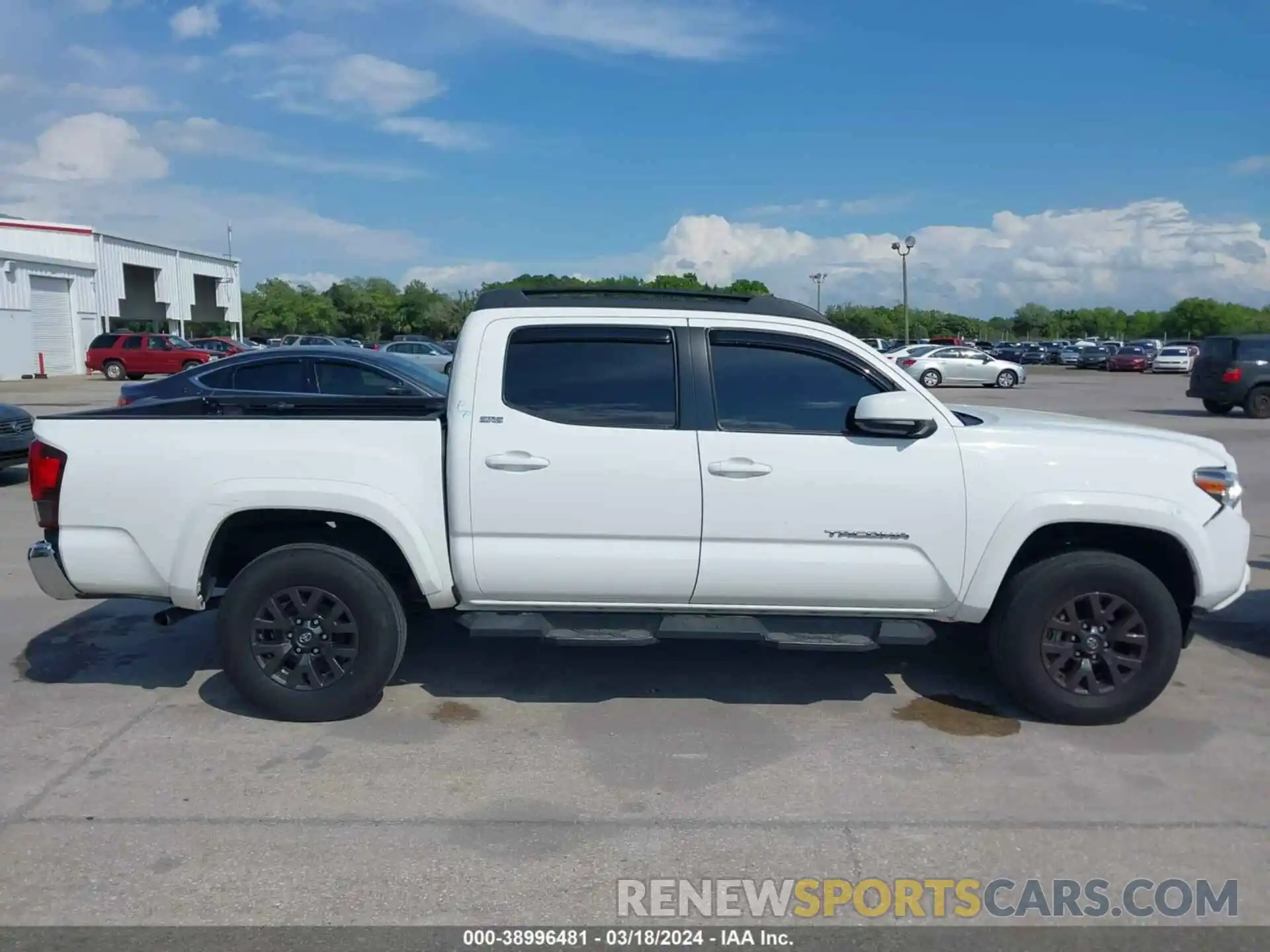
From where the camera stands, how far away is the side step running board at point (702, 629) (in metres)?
4.68

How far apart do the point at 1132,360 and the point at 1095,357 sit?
7718mm

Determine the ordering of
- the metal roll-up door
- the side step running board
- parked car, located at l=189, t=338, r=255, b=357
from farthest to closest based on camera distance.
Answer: the metal roll-up door → parked car, located at l=189, t=338, r=255, b=357 → the side step running board

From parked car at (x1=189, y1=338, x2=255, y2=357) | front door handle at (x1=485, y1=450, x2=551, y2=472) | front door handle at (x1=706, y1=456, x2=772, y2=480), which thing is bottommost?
front door handle at (x1=706, y1=456, x2=772, y2=480)

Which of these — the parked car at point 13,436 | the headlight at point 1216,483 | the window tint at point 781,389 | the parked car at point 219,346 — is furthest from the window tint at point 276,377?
the parked car at point 219,346

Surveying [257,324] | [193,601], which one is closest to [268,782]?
[193,601]

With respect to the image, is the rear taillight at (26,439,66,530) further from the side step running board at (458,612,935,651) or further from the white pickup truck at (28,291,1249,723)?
the side step running board at (458,612,935,651)

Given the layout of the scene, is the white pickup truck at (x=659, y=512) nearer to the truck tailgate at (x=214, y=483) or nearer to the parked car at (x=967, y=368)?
the truck tailgate at (x=214, y=483)

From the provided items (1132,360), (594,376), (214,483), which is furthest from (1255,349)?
(1132,360)

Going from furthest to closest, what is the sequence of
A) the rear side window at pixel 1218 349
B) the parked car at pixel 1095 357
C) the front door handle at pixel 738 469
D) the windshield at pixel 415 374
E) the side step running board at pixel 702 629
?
the parked car at pixel 1095 357, the rear side window at pixel 1218 349, the windshield at pixel 415 374, the side step running board at pixel 702 629, the front door handle at pixel 738 469

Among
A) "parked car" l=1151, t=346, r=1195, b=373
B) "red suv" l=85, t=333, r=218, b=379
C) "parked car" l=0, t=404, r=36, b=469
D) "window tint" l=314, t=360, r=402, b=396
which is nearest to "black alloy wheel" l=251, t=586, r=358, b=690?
"window tint" l=314, t=360, r=402, b=396

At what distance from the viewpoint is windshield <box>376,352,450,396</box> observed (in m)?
11.9

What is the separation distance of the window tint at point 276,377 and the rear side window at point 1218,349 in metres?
18.5

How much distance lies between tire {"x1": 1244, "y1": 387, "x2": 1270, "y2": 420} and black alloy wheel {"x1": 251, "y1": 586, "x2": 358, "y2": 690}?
21228 millimetres
